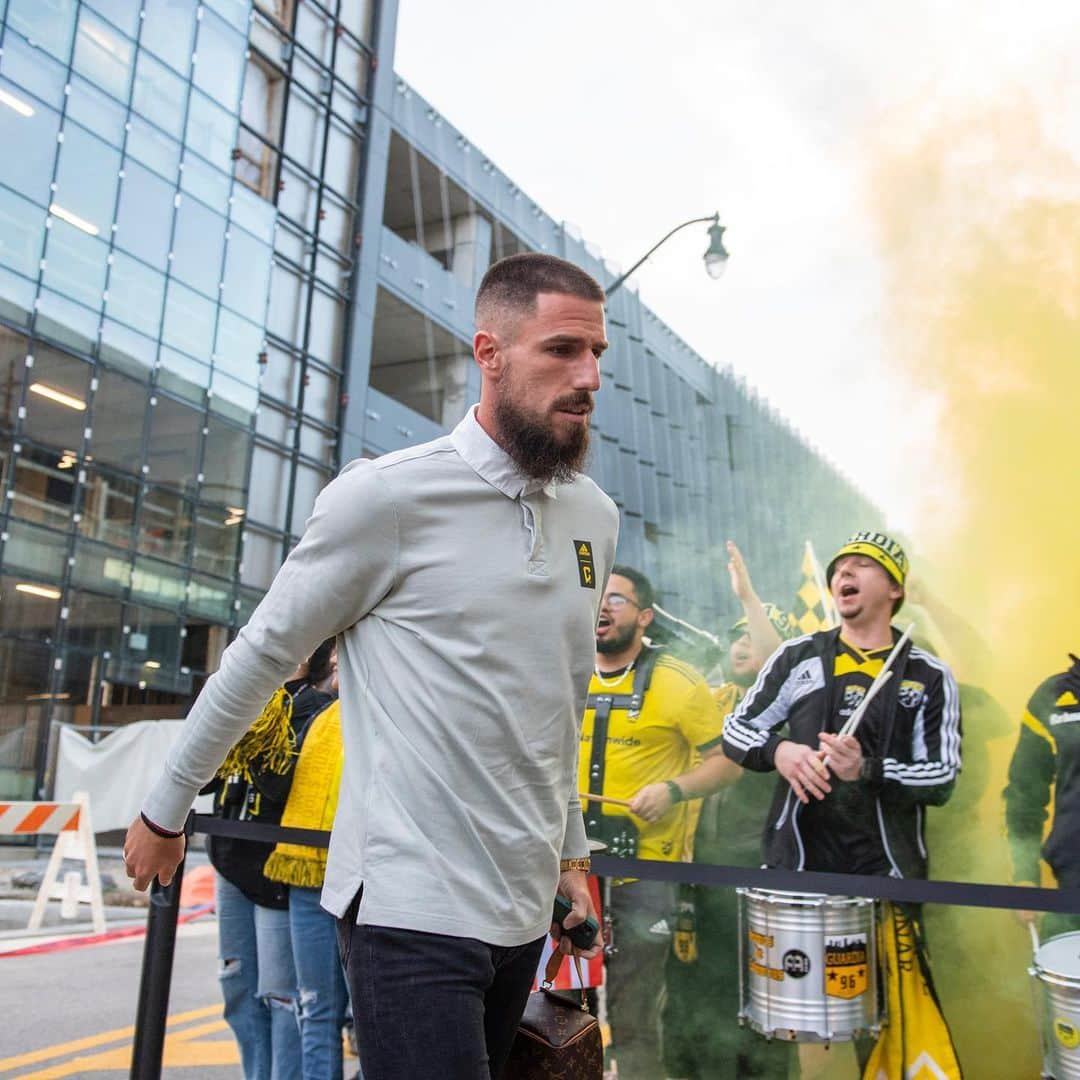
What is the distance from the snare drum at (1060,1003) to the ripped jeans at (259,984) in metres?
2.41

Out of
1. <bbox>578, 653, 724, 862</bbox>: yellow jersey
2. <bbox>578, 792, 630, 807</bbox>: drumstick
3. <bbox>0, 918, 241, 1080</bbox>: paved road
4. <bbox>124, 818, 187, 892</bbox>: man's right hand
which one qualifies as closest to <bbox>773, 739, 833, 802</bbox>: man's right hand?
<bbox>578, 653, 724, 862</bbox>: yellow jersey

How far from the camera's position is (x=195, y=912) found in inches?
434

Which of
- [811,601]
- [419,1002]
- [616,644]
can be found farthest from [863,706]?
[419,1002]

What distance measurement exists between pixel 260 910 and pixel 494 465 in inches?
111

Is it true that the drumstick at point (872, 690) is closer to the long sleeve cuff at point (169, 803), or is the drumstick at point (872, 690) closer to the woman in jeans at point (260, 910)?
the woman in jeans at point (260, 910)

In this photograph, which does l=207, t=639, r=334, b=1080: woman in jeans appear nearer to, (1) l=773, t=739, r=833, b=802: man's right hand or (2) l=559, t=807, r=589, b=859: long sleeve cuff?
(1) l=773, t=739, r=833, b=802: man's right hand

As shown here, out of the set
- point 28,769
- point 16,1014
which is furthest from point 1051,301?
point 28,769

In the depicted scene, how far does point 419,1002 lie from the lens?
1.52 m

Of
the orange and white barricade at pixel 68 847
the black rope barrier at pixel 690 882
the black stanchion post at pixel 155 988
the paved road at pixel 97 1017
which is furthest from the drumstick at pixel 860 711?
the orange and white barricade at pixel 68 847

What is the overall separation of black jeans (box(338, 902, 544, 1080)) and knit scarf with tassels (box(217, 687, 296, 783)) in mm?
2561

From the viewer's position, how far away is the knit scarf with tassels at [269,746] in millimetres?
4062

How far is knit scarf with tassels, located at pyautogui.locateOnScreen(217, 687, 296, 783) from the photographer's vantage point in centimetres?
406

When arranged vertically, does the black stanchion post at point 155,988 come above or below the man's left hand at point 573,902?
below

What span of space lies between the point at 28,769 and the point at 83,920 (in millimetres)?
5172
